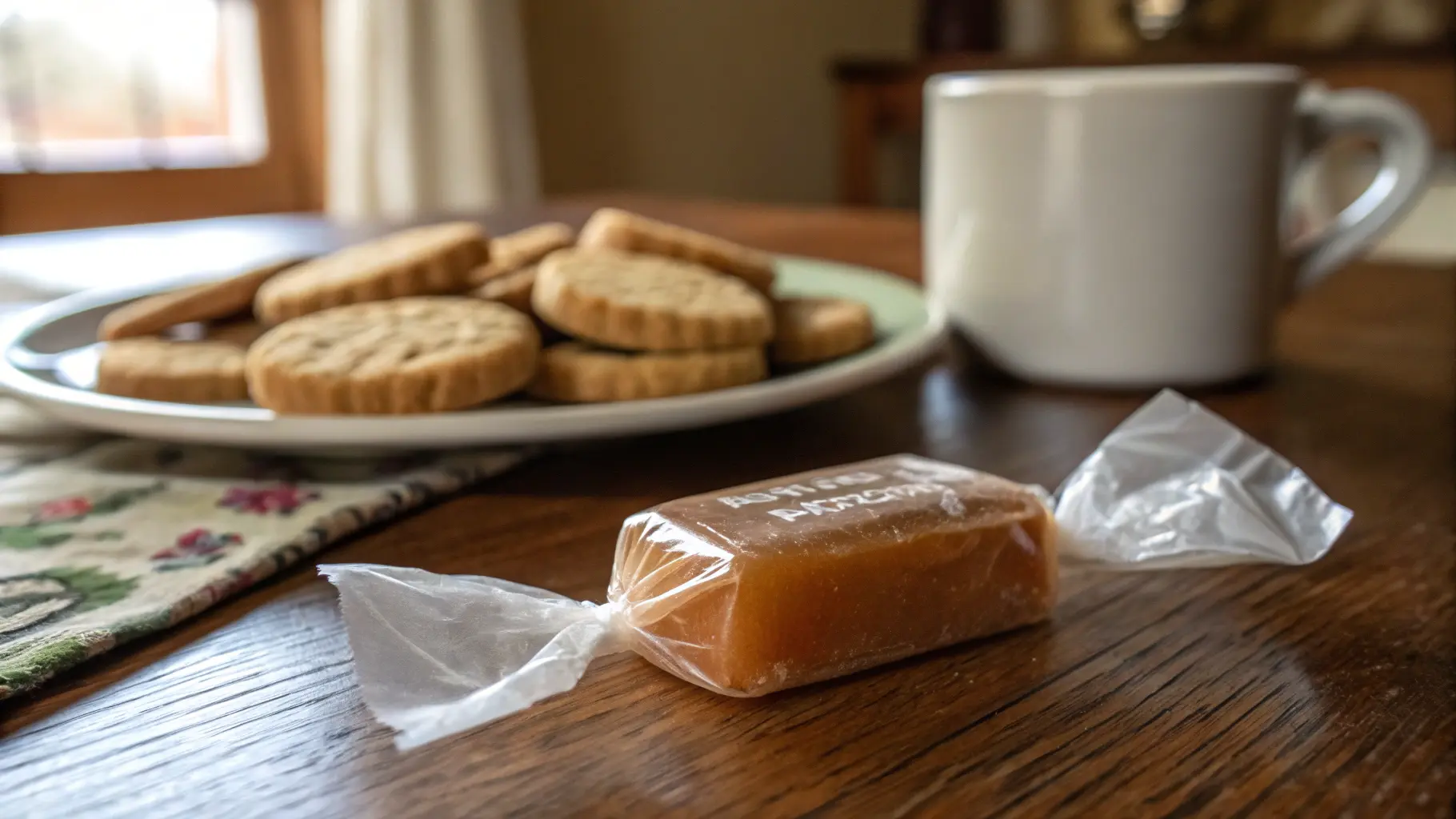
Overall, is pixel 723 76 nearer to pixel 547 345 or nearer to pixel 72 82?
pixel 72 82

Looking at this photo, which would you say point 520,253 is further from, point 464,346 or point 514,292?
point 464,346

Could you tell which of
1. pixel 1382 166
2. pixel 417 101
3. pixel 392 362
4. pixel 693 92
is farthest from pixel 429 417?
pixel 693 92

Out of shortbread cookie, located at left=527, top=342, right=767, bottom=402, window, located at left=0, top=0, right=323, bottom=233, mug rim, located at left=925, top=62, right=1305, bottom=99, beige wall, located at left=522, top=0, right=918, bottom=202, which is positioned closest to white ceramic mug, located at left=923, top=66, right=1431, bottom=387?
mug rim, located at left=925, top=62, right=1305, bottom=99

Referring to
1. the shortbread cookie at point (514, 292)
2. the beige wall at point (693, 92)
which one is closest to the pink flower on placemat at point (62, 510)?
the shortbread cookie at point (514, 292)

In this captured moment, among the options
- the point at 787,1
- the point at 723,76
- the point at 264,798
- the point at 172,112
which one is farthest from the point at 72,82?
the point at 264,798

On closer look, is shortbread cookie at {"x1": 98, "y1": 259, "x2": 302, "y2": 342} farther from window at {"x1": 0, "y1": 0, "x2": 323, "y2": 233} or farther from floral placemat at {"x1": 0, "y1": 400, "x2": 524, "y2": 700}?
window at {"x1": 0, "y1": 0, "x2": 323, "y2": 233}

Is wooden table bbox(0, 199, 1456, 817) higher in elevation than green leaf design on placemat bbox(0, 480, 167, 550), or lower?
lower
